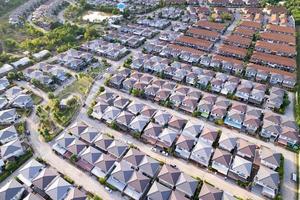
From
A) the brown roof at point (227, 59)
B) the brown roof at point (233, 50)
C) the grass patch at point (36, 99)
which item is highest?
the brown roof at point (233, 50)

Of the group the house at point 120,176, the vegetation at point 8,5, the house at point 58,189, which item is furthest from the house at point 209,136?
the vegetation at point 8,5

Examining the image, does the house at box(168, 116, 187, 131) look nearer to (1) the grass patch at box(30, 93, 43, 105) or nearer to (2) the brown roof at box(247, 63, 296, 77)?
(2) the brown roof at box(247, 63, 296, 77)

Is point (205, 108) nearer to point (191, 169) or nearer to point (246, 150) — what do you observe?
point (246, 150)

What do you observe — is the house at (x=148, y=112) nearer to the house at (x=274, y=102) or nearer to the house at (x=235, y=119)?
the house at (x=235, y=119)

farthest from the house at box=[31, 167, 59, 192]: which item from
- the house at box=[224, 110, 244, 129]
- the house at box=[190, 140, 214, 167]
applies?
the house at box=[224, 110, 244, 129]

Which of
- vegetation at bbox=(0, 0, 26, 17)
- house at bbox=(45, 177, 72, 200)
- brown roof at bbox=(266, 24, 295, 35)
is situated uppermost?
brown roof at bbox=(266, 24, 295, 35)

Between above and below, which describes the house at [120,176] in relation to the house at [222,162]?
below

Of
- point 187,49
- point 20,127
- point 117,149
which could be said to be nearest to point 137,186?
point 117,149
